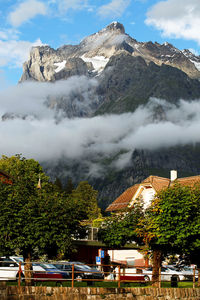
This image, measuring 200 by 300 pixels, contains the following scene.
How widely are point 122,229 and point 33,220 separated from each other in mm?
9879

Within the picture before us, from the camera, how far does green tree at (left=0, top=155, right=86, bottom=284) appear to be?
29578mm

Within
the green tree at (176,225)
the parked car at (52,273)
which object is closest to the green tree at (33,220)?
the parked car at (52,273)

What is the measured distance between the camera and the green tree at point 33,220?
29.6 metres

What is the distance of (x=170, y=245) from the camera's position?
1320 inches

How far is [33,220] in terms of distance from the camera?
30.3 metres

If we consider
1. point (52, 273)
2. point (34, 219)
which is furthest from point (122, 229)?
point (34, 219)

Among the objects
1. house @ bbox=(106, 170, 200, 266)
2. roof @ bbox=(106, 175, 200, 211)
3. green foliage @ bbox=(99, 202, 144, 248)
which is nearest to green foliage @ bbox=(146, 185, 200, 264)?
green foliage @ bbox=(99, 202, 144, 248)

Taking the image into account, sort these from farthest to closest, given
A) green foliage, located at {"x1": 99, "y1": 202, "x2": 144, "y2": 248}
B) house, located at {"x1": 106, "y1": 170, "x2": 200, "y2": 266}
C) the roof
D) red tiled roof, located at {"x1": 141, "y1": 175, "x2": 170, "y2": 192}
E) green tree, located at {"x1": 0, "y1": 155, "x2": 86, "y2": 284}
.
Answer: house, located at {"x1": 106, "y1": 170, "x2": 200, "y2": 266}
red tiled roof, located at {"x1": 141, "y1": 175, "x2": 170, "y2": 192}
the roof
green foliage, located at {"x1": 99, "y1": 202, "x2": 144, "y2": 248}
green tree, located at {"x1": 0, "y1": 155, "x2": 86, "y2": 284}

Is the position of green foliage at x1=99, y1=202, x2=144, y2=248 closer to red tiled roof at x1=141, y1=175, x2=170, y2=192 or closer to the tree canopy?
the tree canopy

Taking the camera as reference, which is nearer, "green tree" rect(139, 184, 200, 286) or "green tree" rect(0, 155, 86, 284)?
"green tree" rect(0, 155, 86, 284)

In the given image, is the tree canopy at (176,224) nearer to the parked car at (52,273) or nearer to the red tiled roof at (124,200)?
the parked car at (52,273)

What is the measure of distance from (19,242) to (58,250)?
296 cm

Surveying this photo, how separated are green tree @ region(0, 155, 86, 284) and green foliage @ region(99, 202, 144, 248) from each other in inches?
230

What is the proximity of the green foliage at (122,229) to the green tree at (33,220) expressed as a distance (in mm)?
5843
